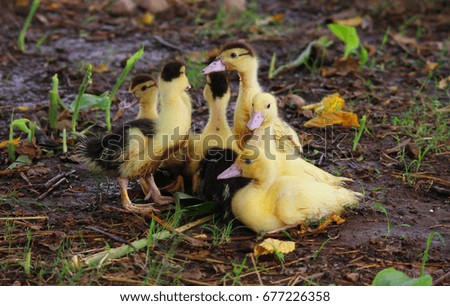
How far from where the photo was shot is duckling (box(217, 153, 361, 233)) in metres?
4.13

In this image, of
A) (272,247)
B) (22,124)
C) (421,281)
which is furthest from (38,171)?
(421,281)

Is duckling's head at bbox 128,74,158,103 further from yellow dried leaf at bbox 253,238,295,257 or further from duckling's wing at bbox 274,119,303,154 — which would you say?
yellow dried leaf at bbox 253,238,295,257

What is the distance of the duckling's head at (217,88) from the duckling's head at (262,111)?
0.34 m

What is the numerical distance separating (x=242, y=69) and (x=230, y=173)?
99 cm

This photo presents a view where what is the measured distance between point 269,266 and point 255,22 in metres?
4.67

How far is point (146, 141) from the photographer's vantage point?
441cm

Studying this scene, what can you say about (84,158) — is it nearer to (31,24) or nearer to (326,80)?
(326,80)

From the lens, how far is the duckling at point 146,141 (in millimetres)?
4410

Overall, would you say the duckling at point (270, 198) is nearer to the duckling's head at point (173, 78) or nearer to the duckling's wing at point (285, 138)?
the duckling's wing at point (285, 138)

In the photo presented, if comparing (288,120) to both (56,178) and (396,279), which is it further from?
(396,279)

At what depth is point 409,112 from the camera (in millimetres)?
5922

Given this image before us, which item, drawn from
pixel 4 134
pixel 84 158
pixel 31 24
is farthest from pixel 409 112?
pixel 31 24

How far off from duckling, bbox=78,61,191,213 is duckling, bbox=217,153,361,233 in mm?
480

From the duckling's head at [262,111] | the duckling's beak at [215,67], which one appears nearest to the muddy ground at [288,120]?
the duckling's head at [262,111]
